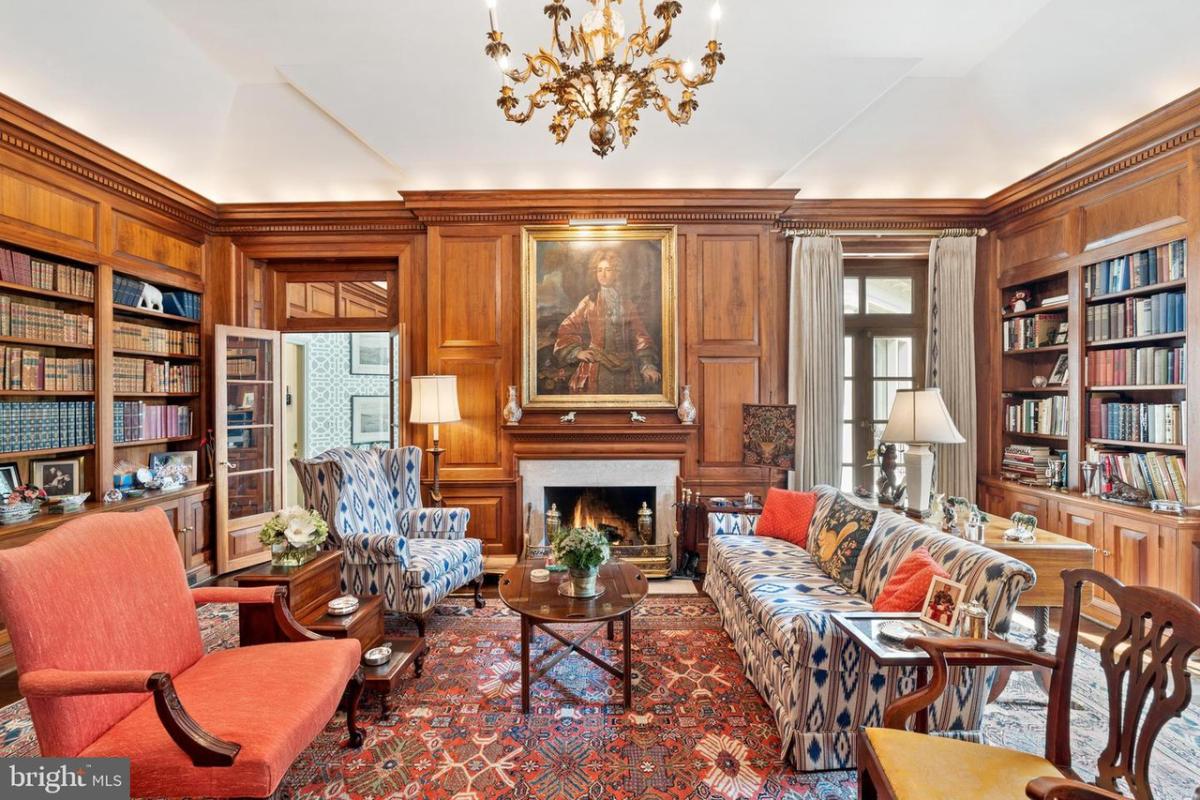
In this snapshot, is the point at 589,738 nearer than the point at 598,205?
Yes

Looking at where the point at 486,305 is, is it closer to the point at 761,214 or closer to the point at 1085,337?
the point at 761,214

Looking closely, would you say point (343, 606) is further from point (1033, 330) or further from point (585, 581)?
point (1033, 330)

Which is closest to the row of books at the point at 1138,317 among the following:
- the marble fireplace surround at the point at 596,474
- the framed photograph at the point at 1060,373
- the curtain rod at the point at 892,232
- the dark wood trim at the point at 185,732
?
the framed photograph at the point at 1060,373

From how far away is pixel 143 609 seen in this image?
5.85 feet

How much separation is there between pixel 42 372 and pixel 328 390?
297 centimetres

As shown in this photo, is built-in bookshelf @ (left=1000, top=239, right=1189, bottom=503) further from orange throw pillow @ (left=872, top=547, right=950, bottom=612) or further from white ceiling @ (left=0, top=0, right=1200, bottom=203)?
orange throw pillow @ (left=872, top=547, right=950, bottom=612)

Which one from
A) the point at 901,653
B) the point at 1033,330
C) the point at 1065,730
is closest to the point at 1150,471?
the point at 1033,330

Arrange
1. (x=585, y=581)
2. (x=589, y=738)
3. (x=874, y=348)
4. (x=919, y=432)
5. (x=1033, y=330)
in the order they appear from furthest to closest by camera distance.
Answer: (x=874, y=348) → (x=1033, y=330) → (x=919, y=432) → (x=585, y=581) → (x=589, y=738)

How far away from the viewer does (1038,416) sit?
165 inches

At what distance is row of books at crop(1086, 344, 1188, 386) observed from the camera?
124 inches

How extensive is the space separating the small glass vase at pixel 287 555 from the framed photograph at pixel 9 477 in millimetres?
2029

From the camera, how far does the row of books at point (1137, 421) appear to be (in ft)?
10.3

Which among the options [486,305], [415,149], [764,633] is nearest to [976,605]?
[764,633]

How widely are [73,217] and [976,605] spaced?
218 inches
